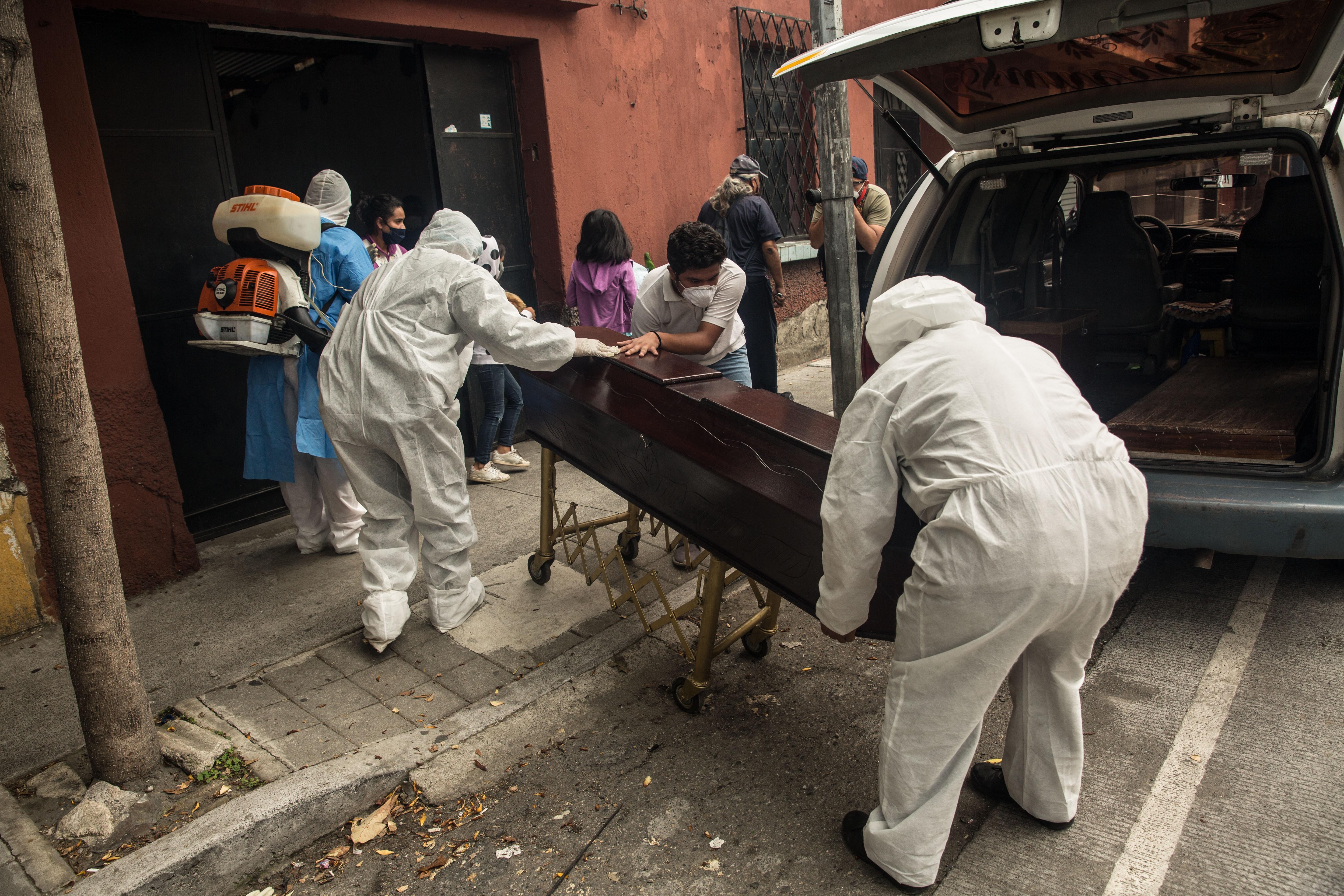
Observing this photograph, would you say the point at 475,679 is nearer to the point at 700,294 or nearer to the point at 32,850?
the point at 32,850

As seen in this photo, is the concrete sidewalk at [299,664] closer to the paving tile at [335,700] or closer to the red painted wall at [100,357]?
the paving tile at [335,700]

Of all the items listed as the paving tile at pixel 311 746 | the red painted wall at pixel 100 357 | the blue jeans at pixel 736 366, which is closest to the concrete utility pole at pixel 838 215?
the blue jeans at pixel 736 366

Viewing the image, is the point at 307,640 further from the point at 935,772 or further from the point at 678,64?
the point at 678,64

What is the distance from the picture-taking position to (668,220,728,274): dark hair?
3541 millimetres

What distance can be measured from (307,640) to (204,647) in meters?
0.39

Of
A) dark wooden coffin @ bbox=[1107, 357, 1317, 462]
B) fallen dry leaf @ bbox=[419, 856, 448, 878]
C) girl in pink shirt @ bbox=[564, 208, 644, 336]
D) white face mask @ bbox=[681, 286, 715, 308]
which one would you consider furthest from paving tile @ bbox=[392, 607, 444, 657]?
dark wooden coffin @ bbox=[1107, 357, 1317, 462]

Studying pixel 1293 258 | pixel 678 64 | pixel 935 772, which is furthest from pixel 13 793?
pixel 678 64

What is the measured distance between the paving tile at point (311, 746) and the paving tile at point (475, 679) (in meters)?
0.42

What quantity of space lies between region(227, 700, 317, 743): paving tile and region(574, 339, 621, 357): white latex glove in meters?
1.53

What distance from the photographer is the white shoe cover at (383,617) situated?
10.9 ft

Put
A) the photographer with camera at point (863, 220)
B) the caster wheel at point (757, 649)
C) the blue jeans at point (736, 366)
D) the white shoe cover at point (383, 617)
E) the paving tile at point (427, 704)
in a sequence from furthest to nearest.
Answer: the photographer with camera at point (863, 220)
the blue jeans at point (736, 366)
the white shoe cover at point (383, 617)
the caster wheel at point (757, 649)
the paving tile at point (427, 704)

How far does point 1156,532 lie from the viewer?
2918mm

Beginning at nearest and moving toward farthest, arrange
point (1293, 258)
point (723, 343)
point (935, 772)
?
point (935, 772) → point (723, 343) → point (1293, 258)

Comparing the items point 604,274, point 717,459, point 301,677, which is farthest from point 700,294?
point 301,677
